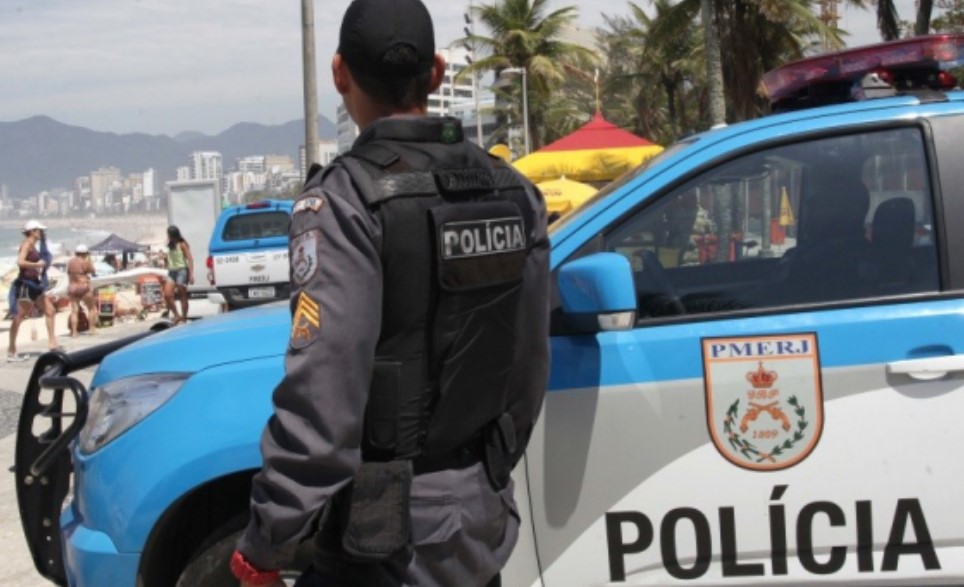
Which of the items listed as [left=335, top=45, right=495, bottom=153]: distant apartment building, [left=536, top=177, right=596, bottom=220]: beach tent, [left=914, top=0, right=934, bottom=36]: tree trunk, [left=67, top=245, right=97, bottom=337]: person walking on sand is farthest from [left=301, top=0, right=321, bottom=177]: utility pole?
[left=914, top=0, right=934, bottom=36]: tree trunk

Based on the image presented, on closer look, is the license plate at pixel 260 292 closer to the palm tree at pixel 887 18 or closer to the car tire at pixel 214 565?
the car tire at pixel 214 565

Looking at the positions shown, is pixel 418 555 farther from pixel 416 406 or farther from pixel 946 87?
pixel 946 87

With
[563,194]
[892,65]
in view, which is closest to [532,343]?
[892,65]

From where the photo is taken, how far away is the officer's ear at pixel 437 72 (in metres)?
2.03

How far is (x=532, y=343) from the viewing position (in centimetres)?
210

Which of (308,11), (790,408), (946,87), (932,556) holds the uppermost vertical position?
(308,11)

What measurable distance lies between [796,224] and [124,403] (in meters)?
1.98

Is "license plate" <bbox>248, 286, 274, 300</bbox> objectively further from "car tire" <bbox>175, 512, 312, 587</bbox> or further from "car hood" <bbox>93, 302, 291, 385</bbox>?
"car tire" <bbox>175, 512, 312, 587</bbox>

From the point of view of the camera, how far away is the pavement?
4.90 m

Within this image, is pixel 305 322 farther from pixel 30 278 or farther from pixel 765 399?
pixel 30 278

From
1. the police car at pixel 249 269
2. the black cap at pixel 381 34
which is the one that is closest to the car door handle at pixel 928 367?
the black cap at pixel 381 34

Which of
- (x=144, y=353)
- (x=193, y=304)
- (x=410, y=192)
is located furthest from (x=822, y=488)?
(x=193, y=304)

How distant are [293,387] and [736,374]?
4.78 feet

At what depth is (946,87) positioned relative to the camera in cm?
339
